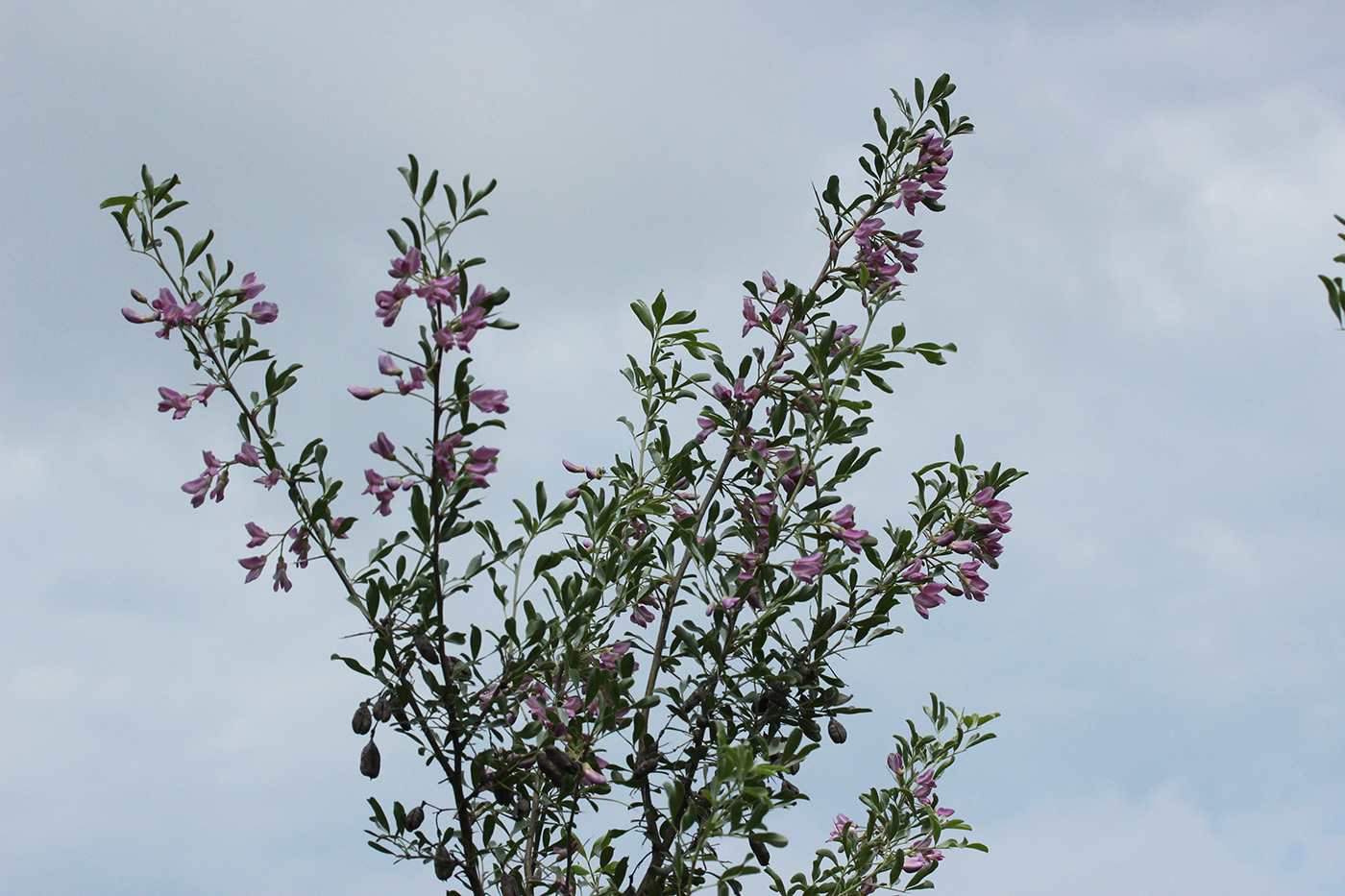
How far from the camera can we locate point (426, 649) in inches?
104

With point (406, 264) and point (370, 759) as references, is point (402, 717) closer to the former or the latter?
point (370, 759)

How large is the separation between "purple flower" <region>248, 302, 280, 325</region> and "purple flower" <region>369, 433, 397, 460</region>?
0.62 m

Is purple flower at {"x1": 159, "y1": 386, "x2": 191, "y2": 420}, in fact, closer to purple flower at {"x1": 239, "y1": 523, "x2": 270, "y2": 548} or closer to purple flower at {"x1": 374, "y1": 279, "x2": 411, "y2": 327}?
purple flower at {"x1": 239, "y1": 523, "x2": 270, "y2": 548}

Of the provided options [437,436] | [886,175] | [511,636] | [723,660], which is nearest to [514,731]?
[511,636]

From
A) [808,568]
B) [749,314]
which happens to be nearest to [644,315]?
[749,314]

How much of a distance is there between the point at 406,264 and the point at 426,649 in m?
1.00

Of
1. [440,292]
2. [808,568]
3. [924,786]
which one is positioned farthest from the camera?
[924,786]

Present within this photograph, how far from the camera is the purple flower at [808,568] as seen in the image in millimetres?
3018

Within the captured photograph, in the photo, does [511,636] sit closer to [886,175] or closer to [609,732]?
[609,732]

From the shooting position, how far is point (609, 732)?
2.86 m

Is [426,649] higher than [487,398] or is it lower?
lower

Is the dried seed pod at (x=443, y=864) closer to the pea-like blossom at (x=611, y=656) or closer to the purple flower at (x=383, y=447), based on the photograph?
the pea-like blossom at (x=611, y=656)

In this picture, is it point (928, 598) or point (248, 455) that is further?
point (928, 598)

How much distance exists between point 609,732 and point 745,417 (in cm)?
109
